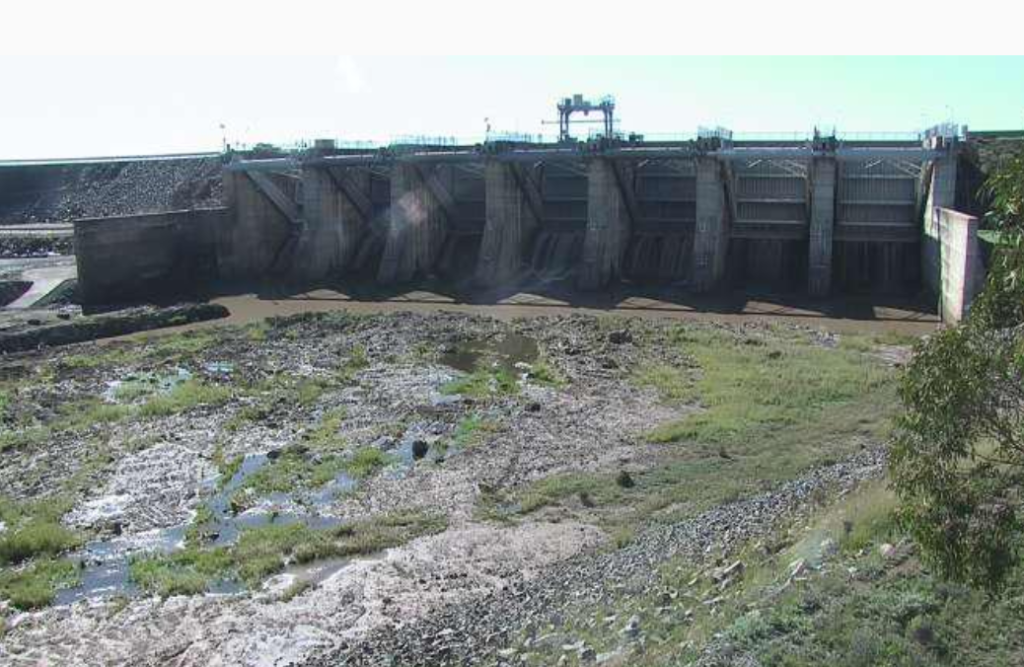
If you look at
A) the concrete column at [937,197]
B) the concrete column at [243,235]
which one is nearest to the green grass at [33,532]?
the concrete column at [243,235]

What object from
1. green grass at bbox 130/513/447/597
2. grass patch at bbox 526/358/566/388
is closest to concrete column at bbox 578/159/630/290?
grass patch at bbox 526/358/566/388

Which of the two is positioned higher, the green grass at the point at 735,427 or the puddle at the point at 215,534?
the green grass at the point at 735,427

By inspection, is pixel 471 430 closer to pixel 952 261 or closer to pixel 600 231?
pixel 952 261

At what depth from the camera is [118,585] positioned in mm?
17891

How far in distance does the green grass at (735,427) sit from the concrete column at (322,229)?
923 inches

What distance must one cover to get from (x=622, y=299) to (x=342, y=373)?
1603 centimetres

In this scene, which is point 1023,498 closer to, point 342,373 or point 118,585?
point 118,585

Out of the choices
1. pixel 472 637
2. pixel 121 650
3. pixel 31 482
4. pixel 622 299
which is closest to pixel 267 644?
pixel 121 650

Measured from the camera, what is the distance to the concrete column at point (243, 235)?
5359cm

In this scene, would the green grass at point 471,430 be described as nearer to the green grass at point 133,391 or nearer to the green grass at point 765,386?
the green grass at point 765,386

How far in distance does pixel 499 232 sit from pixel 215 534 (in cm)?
3151

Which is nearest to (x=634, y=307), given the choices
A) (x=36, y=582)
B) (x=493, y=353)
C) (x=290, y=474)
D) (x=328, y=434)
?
(x=493, y=353)

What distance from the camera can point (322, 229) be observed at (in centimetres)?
5253

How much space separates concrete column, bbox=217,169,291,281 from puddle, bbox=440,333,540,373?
20.3m
